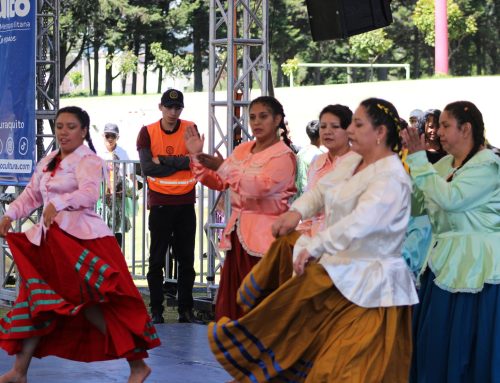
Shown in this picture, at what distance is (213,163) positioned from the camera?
6.60 metres

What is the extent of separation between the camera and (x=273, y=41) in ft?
160

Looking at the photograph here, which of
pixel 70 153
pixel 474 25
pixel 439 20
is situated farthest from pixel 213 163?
pixel 474 25

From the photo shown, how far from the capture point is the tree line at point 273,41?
47188 mm

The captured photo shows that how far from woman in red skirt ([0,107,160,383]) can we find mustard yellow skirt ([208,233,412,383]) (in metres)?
1.51

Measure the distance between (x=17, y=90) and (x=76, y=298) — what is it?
3513 millimetres

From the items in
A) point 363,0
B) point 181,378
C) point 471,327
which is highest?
point 363,0

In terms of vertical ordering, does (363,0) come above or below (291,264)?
above

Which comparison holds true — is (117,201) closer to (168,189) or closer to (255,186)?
(168,189)

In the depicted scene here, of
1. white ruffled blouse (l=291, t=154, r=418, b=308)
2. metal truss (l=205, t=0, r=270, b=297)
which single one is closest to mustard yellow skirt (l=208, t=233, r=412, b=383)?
white ruffled blouse (l=291, t=154, r=418, b=308)

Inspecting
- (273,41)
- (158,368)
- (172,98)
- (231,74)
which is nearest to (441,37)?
(273,41)

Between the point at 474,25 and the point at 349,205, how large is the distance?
41.3 m

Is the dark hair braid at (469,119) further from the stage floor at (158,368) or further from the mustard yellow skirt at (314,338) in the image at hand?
the stage floor at (158,368)

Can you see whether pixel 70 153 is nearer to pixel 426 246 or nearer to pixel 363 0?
pixel 426 246

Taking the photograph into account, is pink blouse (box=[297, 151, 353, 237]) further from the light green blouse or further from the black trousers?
the black trousers
